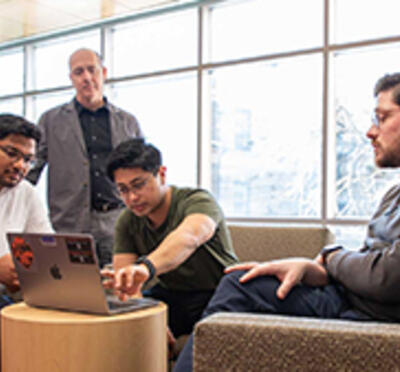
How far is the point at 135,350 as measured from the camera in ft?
4.95

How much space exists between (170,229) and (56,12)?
3832 mm

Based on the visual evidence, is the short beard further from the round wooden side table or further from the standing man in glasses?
the standing man in glasses

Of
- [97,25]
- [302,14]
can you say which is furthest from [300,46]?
[97,25]

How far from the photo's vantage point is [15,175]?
7.25 ft

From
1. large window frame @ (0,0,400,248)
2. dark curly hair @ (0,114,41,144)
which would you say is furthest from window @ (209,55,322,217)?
dark curly hair @ (0,114,41,144)

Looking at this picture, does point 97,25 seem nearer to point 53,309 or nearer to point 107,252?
point 107,252

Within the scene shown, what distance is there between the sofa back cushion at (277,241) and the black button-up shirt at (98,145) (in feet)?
2.88

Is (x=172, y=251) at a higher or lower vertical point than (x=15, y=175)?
lower

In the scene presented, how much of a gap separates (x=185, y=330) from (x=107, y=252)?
128 centimetres

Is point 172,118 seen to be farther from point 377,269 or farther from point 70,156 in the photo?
point 377,269

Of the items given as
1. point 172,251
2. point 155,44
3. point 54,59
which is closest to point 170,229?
point 172,251

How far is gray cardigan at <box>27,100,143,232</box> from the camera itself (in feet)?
10.5

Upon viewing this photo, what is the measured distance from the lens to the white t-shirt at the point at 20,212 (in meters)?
2.24

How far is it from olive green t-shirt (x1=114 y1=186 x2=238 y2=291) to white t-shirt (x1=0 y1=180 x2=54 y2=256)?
0.42 metres
